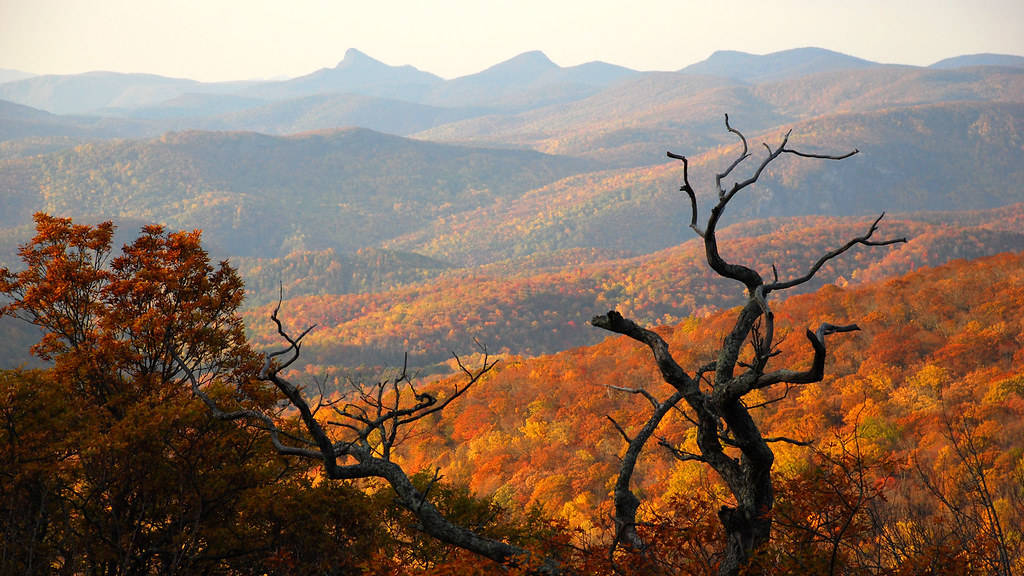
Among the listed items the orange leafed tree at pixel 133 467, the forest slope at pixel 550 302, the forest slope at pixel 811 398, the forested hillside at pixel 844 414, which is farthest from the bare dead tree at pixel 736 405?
the forest slope at pixel 550 302

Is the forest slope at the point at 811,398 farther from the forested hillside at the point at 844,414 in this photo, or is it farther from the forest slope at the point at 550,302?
the forest slope at the point at 550,302

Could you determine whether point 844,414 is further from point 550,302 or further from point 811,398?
point 550,302

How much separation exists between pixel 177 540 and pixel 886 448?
18.9 m

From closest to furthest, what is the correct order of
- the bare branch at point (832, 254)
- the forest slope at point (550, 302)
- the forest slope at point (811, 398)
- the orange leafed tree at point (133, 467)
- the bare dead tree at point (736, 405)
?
the bare branch at point (832, 254) → the bare dead tree at point (736, 405) → the orange leafed tree at point (133, 467) → the forest slope at point (811, 398) → the forest slope at point (550, 302)

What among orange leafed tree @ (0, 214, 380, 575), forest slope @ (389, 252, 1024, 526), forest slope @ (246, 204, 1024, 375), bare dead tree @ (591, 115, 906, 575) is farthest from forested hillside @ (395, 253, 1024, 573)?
forest slope @ (246, 204, 1024, 375)

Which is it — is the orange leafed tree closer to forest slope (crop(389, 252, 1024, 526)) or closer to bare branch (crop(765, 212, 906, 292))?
forest slope (crop(389, 252, 1024, 526))

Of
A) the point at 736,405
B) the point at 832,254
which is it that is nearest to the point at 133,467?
the point at 736,405

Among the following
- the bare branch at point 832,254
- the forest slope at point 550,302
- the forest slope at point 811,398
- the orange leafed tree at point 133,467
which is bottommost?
the forest slope at point 550,302

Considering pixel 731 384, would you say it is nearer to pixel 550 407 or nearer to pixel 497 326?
pixel 550 407

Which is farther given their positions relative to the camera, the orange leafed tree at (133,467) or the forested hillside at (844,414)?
the forested hillside at (844,414)

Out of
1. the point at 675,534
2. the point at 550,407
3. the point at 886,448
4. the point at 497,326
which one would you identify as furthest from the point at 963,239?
the point at 675,534

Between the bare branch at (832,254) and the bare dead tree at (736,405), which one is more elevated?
the bare branch at (832,254)

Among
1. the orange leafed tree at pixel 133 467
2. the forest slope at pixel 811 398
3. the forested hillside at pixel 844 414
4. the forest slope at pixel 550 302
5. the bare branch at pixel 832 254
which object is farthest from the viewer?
the forest slope at pixel 550 302

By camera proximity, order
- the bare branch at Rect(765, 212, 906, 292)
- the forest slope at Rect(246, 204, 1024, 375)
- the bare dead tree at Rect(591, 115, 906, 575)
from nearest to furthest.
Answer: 1. the bare branch at Rect(765, 212, 906, 292)
2. the bare dead tree at Rect(591, 115, 906, 575)
3. the forest slope at Rect(246, 204, 1024, 375)
